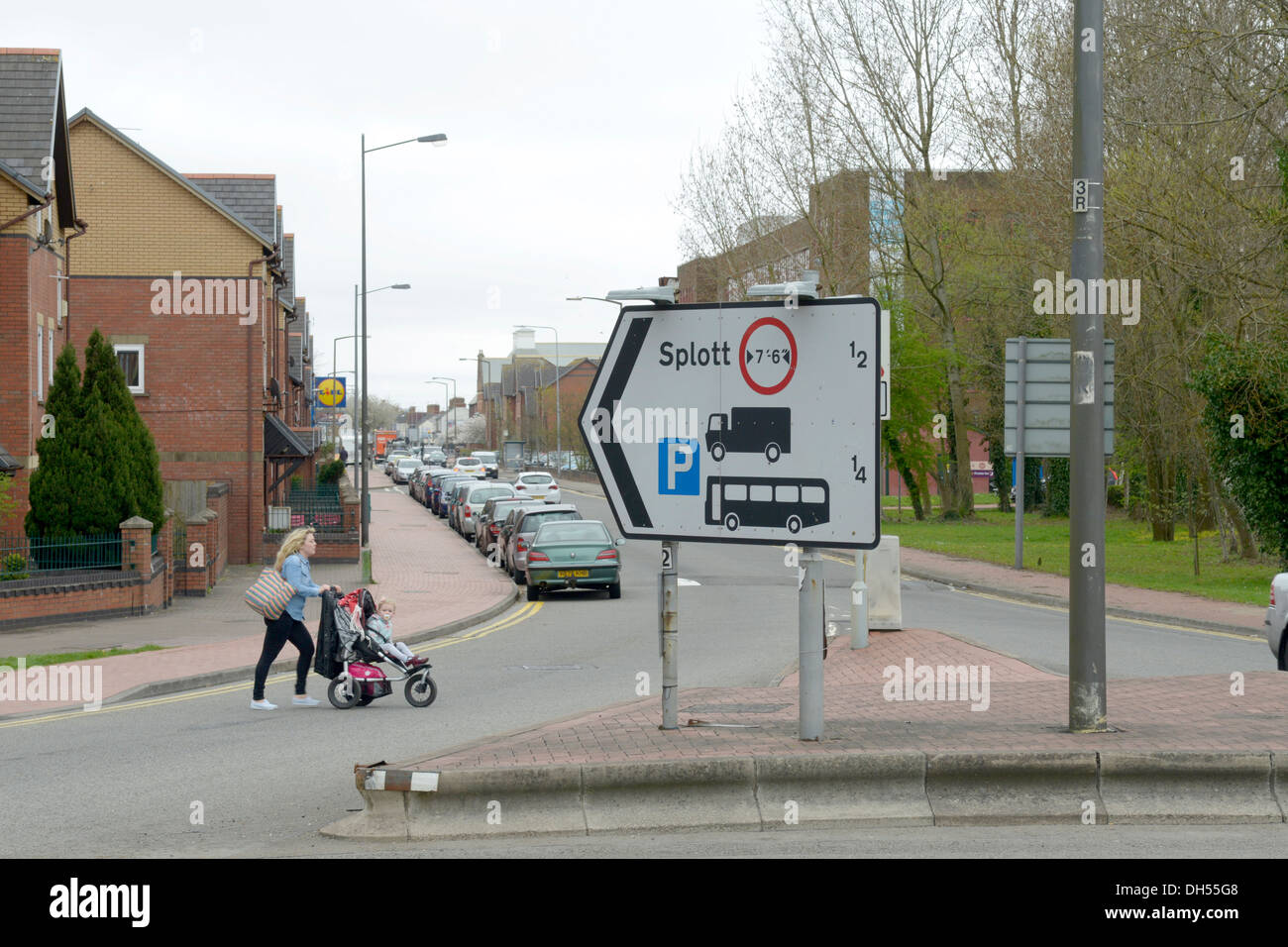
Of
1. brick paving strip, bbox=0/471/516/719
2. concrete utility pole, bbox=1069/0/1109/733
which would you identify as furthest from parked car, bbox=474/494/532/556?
concrete utility pole, bbox=1069/0/1109/733

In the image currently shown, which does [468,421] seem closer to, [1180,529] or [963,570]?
[1180,529]

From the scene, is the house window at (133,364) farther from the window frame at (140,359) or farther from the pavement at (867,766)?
the pavement at (867,766)

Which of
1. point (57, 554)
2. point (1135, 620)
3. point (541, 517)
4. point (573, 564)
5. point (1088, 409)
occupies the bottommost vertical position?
point (1135, 620)

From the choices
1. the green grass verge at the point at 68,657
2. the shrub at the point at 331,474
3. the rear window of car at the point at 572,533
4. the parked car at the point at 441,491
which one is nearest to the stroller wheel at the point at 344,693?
the green grass verge at the point at 68,657

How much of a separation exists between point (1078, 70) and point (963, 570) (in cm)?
2365

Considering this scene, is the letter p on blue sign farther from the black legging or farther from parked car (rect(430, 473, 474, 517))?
parked car (rect(430, 473, 474, 517))

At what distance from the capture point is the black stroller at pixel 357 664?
12.8 m

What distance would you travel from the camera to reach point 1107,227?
27.5 metres

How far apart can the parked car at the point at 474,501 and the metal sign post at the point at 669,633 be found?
106 feet

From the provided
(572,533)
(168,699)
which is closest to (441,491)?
(572,533)

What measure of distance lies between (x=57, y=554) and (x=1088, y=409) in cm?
1710

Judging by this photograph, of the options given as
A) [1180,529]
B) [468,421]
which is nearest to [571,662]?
[1180,529]

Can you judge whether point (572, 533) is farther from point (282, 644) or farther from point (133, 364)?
point (282, 644)

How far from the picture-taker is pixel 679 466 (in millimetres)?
8797
